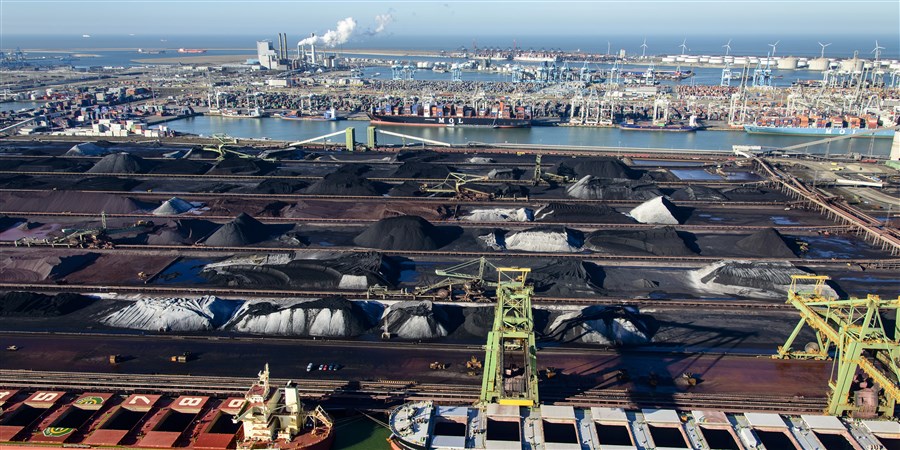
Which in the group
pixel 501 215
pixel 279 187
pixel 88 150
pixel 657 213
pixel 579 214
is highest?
pixel 88 150

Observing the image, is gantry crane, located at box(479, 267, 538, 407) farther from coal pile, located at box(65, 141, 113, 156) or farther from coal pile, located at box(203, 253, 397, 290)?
coal pile, located at box(65, 141, 113, 156)

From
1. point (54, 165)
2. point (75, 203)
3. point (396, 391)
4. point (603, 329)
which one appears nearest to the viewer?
point (396, 391)

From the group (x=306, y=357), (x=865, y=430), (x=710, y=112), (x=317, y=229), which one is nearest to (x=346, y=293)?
(x=306, y=357)

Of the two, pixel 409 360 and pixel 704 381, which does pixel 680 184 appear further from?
pixel 409 360

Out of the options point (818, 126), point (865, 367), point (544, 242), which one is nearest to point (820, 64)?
point (818, 126)

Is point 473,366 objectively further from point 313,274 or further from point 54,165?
point 54,165
